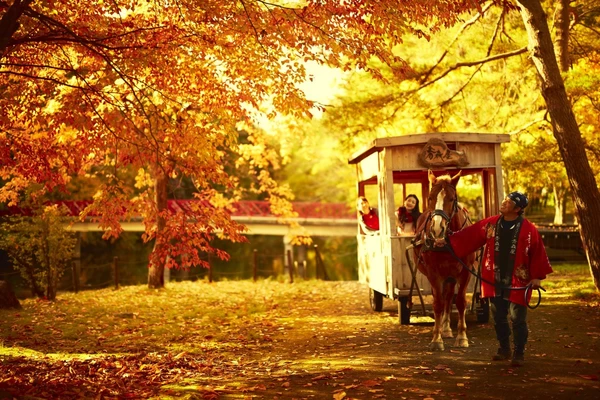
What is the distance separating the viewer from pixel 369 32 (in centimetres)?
820

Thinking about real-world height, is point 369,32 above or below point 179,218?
above

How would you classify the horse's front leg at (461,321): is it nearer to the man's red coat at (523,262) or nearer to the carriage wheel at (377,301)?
the man's red coat at (523,262)

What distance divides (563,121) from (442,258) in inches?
168

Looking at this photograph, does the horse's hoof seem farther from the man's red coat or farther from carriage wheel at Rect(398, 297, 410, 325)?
carriage wheel at Rect(398, 297, 410, 325)

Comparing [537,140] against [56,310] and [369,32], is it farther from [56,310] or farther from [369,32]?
[56,310]

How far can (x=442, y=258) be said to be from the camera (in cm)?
823

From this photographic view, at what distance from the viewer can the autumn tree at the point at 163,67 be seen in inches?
318

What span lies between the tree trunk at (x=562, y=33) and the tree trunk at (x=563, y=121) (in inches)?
54.6

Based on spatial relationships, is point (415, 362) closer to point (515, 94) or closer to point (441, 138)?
point (441, 138)

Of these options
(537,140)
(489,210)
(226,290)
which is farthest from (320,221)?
(489,210)

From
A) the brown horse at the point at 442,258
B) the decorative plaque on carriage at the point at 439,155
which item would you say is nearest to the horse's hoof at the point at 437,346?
the brown horse at the point at 442,258

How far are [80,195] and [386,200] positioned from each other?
27067 mm

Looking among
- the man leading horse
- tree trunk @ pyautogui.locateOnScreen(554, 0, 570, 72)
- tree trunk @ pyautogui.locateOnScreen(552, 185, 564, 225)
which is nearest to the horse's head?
the man leading horse

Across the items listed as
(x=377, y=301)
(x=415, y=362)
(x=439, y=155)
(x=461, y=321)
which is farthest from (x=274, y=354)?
(x=377, y=301)
